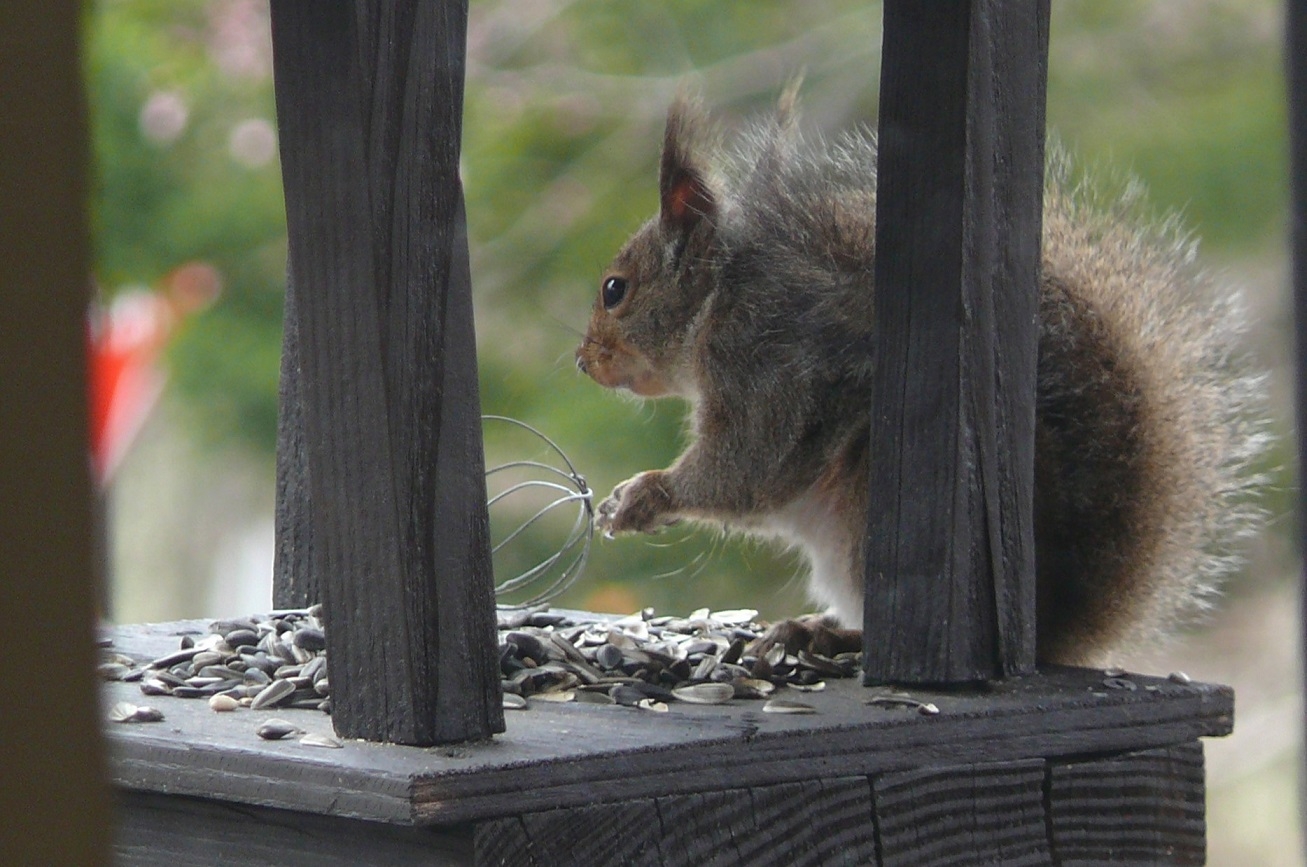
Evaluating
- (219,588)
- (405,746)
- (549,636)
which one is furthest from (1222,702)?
(219,588)

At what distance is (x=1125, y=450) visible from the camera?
1696 millimetres

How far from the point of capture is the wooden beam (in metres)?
0.39

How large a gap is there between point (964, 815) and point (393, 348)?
609mm

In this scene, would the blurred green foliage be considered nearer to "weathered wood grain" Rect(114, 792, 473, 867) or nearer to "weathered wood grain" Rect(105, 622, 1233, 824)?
"weathered wood grain" Rect(105, 622, 1233, 824)

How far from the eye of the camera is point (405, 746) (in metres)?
1.15

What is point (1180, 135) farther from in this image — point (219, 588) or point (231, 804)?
point (231, 804)

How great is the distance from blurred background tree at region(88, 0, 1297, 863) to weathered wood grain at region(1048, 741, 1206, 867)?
2952 millimetres

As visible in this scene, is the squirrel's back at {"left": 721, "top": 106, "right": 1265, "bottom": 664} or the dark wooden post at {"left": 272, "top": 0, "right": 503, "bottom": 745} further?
the squirrel's back at {"left": 721, "top": 106, "right": 1265, "bottom": 664}

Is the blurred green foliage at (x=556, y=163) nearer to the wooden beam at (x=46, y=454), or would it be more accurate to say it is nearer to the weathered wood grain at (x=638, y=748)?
the weathered wood grain at (x=638, y=748)

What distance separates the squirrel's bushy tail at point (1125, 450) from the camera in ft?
5.57

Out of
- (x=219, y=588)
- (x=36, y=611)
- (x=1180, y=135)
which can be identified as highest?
(x=1180, y=135)

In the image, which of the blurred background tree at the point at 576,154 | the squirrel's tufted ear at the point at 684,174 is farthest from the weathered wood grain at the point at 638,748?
the blurred background tree at the point at 576,154

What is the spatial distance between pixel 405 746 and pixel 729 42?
157 inches

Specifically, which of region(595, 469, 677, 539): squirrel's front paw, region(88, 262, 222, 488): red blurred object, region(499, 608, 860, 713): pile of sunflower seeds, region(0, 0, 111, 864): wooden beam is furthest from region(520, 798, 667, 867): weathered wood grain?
region(88, 262, 222, 488): red blurred object
